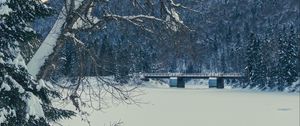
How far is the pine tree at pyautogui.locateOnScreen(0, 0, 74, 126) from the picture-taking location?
727cm

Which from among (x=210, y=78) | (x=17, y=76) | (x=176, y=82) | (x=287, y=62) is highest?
(x=287, y=62)

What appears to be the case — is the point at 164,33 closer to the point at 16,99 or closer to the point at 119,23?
the point at 119,23

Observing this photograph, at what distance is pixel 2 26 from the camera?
7371 mm

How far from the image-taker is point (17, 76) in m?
7.49

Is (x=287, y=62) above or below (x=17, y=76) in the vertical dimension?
above

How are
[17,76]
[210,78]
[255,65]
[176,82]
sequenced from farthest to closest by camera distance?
[176,82] → [210,78] → [255,65] → [17,76]

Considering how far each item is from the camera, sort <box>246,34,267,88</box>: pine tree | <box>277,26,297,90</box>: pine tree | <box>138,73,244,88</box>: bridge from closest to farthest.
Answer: <box>277,26,297,90</box>: pine tree < <box>246,34,267,88</box>: pine tree < <box>138,73,244,88</box>: bridge

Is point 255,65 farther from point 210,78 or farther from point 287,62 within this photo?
point 210,78

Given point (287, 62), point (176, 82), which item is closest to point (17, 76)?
point (287, 62)

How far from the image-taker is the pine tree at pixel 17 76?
7266 mm

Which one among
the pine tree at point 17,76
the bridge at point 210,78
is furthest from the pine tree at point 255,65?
the pine tree at point 17,76

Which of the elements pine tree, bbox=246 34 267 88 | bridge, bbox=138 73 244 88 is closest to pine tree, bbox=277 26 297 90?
pine tree, bbox=246 34 267 88

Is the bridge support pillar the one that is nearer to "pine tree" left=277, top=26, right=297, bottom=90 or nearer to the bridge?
the bridge

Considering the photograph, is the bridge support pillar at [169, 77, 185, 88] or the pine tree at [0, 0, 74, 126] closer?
the pine tree at [0, 0, 74, 126]
